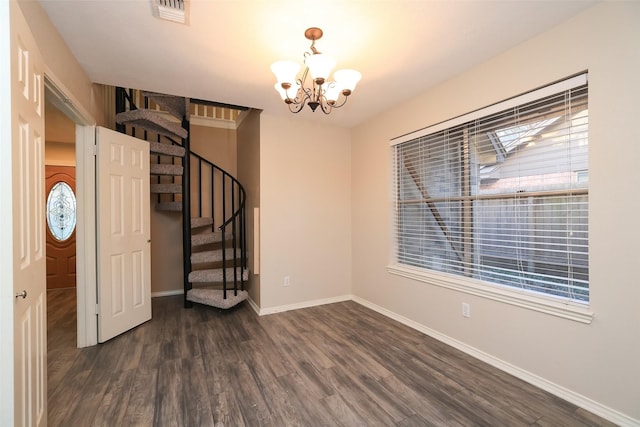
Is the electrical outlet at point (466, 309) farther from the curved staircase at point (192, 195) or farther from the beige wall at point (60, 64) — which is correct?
the beige wall at point (60, 64)

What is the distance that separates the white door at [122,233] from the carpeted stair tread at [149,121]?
246 mm

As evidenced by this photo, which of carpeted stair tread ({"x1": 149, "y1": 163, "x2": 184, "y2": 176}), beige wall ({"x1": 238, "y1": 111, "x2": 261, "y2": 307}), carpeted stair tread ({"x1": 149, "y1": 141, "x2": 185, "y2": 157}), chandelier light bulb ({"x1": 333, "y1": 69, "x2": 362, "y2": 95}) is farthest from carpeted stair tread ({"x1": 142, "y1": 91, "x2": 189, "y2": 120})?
chandelier light bulb ({"x1": 333, "y1": 69, "x2": 362, "y2": 95})

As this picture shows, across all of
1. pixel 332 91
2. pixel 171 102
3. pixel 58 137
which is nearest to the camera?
pixel 332 91

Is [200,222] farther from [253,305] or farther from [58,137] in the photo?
[58,137]

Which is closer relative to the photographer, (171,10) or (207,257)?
(171,10)

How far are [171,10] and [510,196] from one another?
2.71m

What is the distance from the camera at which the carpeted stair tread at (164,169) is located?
137 inches

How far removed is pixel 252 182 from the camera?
12.6 feet

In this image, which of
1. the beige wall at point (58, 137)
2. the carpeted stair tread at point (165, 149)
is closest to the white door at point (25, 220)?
the carpeted stair tread at point (165, 149)

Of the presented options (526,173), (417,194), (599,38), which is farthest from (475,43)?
(417,194)

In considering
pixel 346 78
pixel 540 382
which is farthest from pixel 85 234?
pixel 540 382

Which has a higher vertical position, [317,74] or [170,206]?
[317,74]

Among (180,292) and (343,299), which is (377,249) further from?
(180,292)

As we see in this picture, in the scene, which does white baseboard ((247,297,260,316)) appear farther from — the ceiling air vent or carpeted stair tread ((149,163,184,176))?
the ceiling air vent
